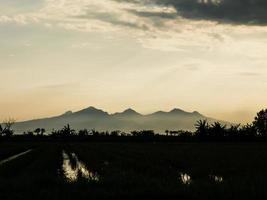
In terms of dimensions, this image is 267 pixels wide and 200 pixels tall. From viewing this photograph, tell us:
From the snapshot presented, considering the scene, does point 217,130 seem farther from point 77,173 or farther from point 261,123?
point 77,173

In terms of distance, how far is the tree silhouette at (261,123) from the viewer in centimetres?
12741

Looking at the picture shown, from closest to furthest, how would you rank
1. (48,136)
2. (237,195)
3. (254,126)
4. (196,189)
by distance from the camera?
(237,195) → (196,189) → (254,126) → (48,136)

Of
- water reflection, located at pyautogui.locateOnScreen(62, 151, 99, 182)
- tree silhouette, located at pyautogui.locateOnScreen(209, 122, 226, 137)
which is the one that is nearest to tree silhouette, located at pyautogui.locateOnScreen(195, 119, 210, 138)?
tree silhouette, located at pyautogui.locateOnScreen(209, 122, 226, 137)

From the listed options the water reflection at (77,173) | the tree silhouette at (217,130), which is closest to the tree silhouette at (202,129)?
the tree silhouette at (217,130)

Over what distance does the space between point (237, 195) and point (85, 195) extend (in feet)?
14.9

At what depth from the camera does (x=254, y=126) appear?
12769 cm

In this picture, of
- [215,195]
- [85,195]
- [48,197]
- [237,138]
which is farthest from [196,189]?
[237,138]

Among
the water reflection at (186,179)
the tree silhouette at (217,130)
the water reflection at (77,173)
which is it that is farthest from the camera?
Result: the tree silhouette at (217,130)

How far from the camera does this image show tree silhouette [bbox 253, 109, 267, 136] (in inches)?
5016

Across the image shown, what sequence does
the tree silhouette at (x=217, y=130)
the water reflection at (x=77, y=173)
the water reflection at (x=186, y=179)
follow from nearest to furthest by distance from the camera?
the water reflection at (x=186, y=179)
the water reflection at (x=77, y=173)
the tree silhouette at (x=217, y=130)

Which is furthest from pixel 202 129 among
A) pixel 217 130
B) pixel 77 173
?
pixel 77 173

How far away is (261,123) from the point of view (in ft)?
440

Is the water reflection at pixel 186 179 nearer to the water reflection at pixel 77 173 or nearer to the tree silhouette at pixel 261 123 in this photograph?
the water reflection at pixel 77 173

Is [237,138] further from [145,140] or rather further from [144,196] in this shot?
[144,196]
